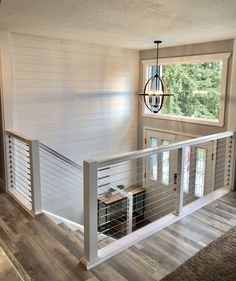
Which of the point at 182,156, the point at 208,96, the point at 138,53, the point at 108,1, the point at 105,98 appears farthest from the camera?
the point at 138,53

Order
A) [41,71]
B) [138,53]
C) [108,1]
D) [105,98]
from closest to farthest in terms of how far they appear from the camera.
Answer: [108,1]
[41,71]
[105,98]
[138,53]

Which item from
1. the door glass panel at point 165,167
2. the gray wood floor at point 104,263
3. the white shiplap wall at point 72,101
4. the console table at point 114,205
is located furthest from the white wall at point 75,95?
the gray wood floor at point 104,263

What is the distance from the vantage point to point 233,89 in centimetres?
444

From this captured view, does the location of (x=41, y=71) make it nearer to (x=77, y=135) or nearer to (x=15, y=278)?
(x=77, y=135)

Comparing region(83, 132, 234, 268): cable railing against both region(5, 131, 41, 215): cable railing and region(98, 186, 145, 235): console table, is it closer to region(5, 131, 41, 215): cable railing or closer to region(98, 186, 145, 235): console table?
region(98, 186, 145, 235): console table

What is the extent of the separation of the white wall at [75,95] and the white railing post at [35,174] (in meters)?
1.34

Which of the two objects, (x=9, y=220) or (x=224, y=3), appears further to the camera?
(x=9, y=220)

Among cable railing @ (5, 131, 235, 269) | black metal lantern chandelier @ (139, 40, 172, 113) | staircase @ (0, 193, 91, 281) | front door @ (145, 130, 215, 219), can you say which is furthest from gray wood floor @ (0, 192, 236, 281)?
black metal lantern chandelier @ (139, 40, 172, 113)

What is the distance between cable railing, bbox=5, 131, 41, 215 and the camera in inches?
132

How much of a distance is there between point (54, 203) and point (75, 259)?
8.86 ft

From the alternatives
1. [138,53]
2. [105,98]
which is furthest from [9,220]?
[138,53]

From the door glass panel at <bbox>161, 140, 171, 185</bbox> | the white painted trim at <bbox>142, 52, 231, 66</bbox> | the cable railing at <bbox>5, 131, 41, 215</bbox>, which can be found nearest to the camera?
the cable railing at <bbox>5, 131, 41, 215</bbox>

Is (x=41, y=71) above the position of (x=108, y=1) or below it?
below

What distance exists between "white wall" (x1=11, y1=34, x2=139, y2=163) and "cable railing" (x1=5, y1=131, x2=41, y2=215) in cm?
48
